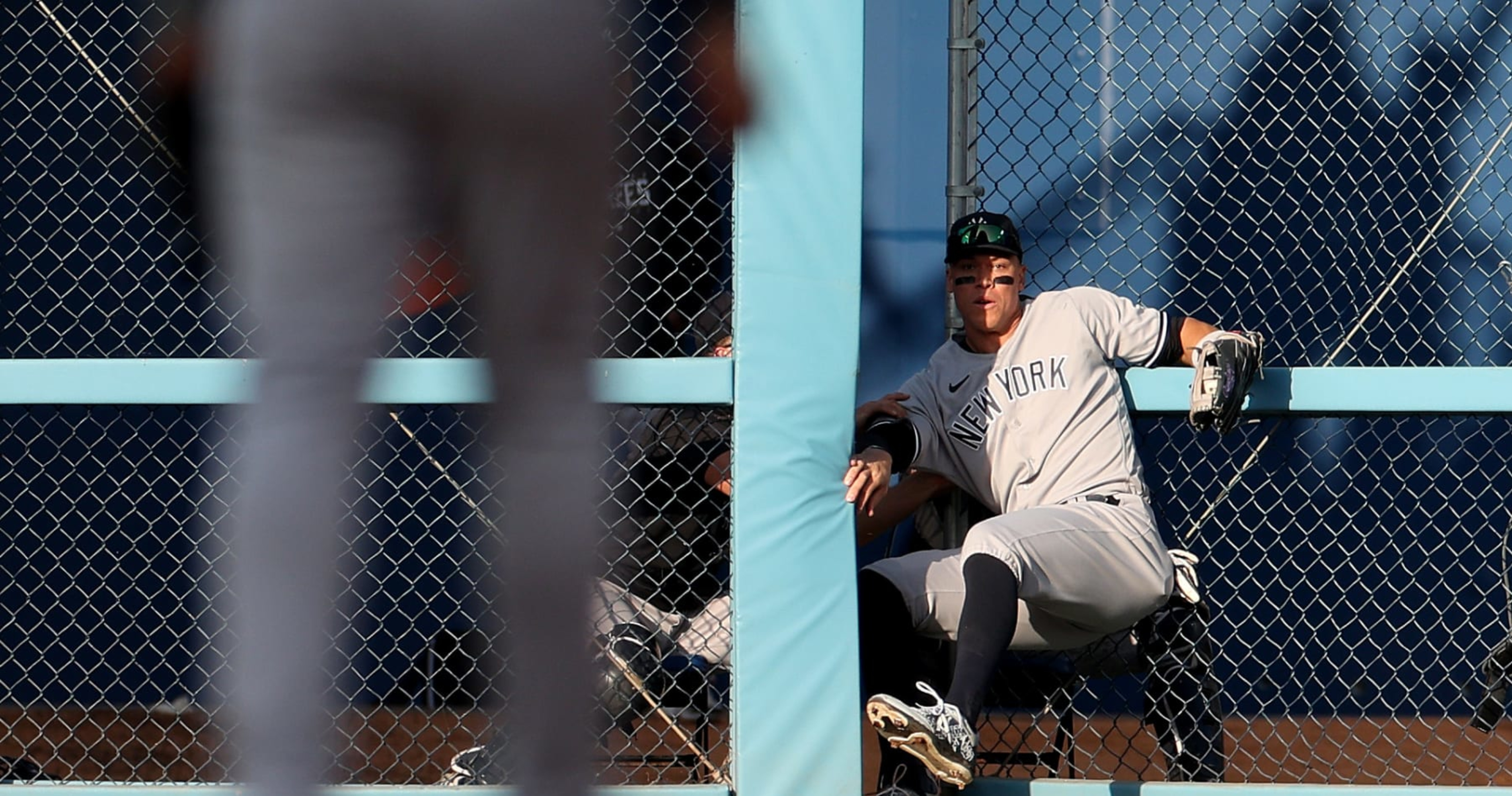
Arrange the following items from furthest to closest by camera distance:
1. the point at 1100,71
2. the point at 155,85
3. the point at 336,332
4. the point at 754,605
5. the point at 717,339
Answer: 1. the point at 1100,71
2. the point at 717,339
3. the point at 754,605
4. the point at 155,85
5. the point at 336,332

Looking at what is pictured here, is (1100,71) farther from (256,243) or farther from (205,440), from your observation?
(256,243)

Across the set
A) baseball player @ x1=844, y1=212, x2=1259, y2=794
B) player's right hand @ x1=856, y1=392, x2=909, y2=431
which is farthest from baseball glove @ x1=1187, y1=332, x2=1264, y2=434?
player's right hand @ x1=856, y1=392, x2=909, y2=431

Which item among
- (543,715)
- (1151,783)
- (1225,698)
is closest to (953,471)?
(1151,783)

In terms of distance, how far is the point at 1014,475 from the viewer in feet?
12.0

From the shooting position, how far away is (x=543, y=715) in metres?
1.28

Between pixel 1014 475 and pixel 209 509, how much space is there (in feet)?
9.26

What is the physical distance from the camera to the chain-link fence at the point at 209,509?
357cm

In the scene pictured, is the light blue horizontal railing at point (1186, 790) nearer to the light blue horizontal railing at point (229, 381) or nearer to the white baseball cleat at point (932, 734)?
the white baseball cleat at point (932, 734)

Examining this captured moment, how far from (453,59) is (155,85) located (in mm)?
434

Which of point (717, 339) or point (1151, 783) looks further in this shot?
point (717, 339)

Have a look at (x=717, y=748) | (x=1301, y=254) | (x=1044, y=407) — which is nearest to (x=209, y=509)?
(x=717, y=748)

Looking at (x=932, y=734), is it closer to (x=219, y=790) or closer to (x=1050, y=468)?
(x=1050, y=468)

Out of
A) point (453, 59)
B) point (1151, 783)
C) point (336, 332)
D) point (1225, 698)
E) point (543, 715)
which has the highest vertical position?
point (453, 59)

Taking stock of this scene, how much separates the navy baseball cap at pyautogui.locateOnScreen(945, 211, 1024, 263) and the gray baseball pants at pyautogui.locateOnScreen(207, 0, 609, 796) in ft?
8.35
